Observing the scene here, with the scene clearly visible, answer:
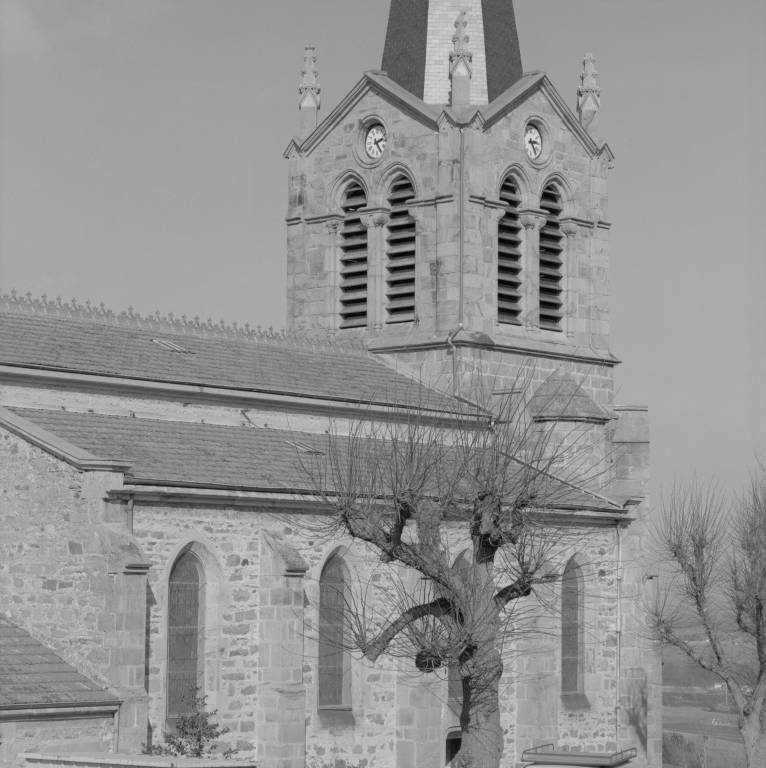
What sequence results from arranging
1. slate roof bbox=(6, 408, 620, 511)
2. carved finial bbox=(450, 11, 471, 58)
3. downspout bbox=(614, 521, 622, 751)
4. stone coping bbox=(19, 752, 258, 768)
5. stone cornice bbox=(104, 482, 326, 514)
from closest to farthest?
1. stone coping bbox=(19, 752, 258, 768)
2. stone cornice bbox=(104, 482, 326, 514)
3. slate roof bbox=(6, 408, 620, 511)
4. downspout bbox=(614, 521, 622, 751)
5. carved finial bbox=(450, 11, 471, 58)

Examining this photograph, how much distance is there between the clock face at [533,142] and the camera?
41656mm

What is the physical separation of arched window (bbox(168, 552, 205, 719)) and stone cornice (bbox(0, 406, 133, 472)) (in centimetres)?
248

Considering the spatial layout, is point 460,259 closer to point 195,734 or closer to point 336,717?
point 336,717

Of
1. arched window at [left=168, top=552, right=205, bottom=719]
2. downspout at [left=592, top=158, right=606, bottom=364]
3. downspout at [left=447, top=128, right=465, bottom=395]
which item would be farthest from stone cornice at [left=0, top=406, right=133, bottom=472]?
downspout at [left=592, top=158, right=606, bottom=364]

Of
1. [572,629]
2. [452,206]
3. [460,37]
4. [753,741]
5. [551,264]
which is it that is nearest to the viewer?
[753,741]

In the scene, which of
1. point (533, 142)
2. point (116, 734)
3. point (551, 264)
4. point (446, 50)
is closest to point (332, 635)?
point (116, 734)

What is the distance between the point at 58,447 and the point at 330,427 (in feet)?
30.6

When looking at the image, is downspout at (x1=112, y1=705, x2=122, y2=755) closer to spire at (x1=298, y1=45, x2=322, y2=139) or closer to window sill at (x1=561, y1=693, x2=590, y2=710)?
window sill at (x1=561, y1=693, x2=590, y2=710)

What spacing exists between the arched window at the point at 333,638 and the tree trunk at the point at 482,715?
5552 mm

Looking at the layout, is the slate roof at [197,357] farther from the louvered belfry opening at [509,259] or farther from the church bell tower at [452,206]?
the louvered belfry opening at [509,259]

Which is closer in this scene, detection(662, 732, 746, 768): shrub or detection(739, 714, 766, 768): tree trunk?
detection(739, 714, 766, 768): tree trunk

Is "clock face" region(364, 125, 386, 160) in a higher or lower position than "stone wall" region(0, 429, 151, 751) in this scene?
higher

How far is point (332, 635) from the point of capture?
101ft

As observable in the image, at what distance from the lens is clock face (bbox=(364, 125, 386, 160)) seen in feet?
137
